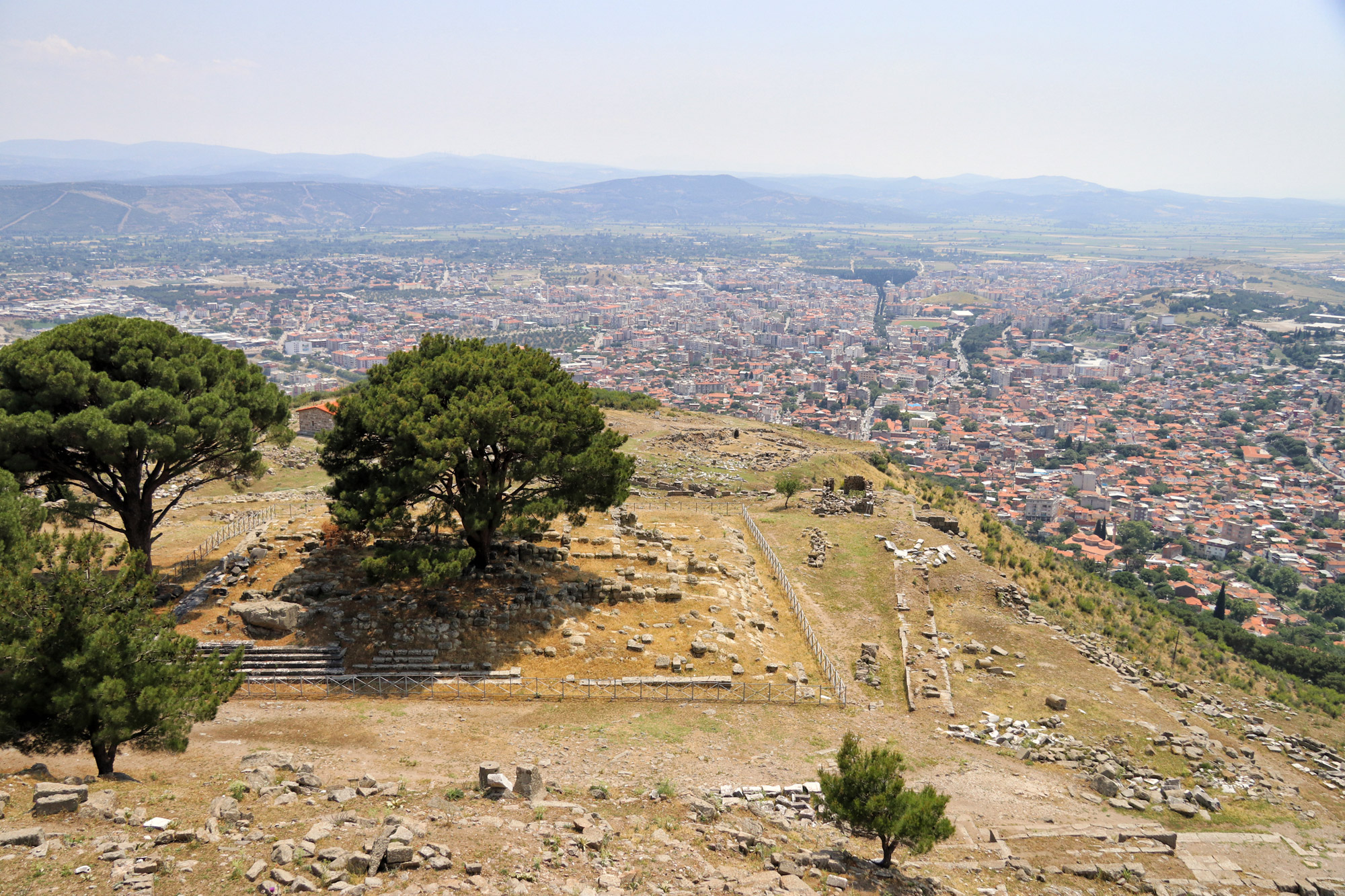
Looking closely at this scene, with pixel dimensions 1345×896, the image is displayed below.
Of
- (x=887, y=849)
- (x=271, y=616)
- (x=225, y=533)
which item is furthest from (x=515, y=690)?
(x=225, y=533)

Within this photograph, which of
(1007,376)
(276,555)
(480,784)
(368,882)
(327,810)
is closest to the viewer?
(368,882)

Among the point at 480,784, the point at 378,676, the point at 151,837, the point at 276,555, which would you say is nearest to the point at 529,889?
the point at 480,784

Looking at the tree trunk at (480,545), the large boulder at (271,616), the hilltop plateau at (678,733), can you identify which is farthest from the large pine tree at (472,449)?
the large boulder at (271,616)

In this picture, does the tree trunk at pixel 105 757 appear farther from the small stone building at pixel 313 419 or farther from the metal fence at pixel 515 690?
the small stone building at pixel 313 419

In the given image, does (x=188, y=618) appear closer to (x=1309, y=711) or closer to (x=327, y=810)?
(x=327, y=810)

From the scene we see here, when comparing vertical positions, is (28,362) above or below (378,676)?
above

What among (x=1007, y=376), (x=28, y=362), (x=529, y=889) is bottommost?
(x=1007, y=376)

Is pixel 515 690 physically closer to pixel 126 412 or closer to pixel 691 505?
pixel 126 412
